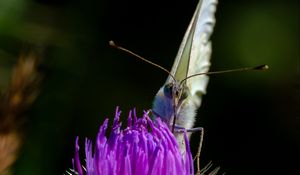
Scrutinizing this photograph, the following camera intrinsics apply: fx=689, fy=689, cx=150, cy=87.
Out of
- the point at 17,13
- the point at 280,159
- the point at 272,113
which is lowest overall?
the point at 280,159

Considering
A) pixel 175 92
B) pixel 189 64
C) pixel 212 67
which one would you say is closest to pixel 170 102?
pixel 175 92

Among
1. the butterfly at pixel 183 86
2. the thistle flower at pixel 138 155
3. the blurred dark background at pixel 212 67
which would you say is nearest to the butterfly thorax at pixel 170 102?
the butterfly at pixel 183 86

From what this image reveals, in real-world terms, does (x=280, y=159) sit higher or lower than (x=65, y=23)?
lower

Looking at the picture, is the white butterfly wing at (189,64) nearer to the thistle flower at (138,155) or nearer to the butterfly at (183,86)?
the butterfly at (183,86)

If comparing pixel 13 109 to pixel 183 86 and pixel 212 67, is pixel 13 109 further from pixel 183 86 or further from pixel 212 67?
pixel 212 67

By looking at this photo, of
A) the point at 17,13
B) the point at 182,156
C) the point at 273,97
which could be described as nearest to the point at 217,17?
the point at 273,97

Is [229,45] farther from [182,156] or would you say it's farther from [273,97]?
[182,156]
